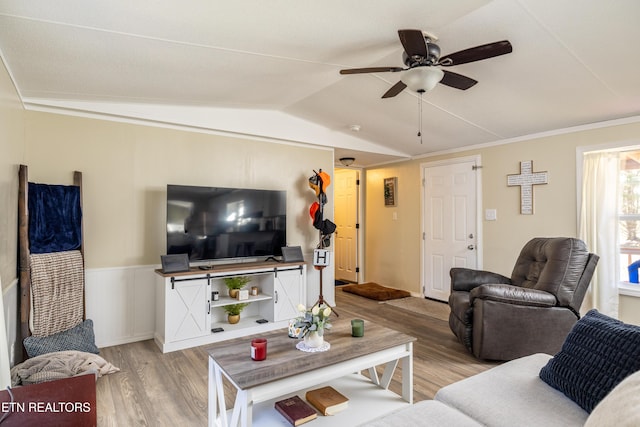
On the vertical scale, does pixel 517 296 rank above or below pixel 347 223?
below

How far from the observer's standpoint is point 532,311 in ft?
9.28

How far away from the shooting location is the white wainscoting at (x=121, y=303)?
3.30 m

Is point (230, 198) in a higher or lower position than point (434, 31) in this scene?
lower

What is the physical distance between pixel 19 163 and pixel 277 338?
2495 mm

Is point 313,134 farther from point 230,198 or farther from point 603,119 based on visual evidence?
point 603,119

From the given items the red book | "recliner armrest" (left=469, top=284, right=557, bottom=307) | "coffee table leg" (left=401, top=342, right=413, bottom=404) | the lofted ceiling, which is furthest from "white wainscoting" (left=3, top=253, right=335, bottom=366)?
"recliner armrest" (left=469, top=284, right=557, bottom=307)

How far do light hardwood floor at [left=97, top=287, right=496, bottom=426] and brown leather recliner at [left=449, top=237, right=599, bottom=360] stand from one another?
25 cm

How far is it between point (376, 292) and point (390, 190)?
1.71m

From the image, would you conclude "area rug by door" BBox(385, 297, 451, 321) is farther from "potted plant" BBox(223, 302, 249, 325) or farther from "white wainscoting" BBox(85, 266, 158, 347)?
"white wainscoting" BBox(85, 266, 158, 347)

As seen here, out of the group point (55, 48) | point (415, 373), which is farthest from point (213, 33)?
point (415, 373)

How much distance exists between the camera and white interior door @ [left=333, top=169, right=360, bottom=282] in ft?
21.0

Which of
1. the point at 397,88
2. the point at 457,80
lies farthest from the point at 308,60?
the point at 457,80

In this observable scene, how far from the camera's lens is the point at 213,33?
209cm

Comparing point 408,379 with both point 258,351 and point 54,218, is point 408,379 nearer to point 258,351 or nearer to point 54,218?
point 258,351
